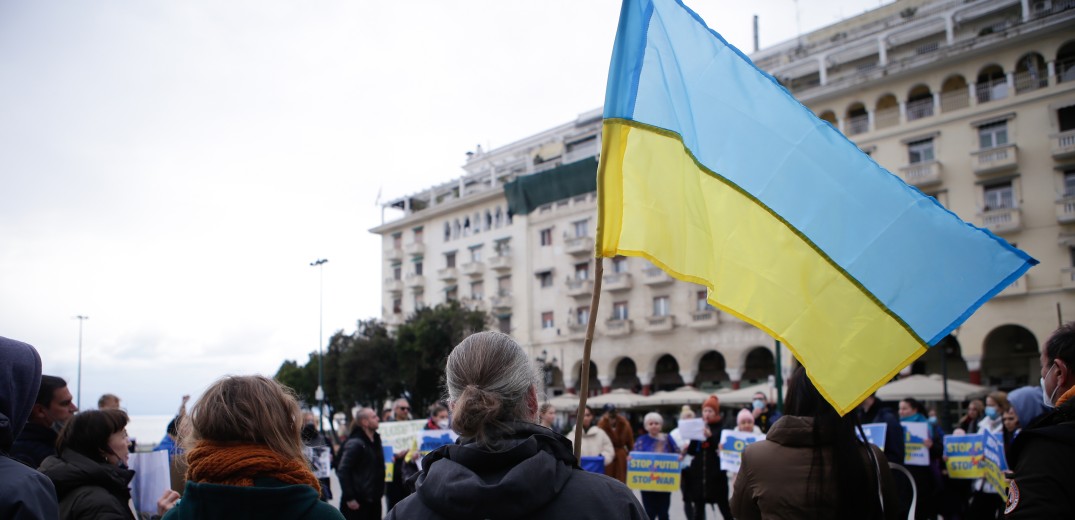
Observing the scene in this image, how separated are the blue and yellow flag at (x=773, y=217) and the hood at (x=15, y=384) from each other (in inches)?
87.2

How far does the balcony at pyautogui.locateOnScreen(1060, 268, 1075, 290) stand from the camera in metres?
28.4

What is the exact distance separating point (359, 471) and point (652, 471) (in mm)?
3670

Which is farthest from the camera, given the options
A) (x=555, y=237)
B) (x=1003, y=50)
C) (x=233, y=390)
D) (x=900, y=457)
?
(x=555, y=237)

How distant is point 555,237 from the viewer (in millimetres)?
45938

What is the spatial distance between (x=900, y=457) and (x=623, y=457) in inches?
153

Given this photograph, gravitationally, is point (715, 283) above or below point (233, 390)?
above

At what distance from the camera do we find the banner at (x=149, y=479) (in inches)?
183

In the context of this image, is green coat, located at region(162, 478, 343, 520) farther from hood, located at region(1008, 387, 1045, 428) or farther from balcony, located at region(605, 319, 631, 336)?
balcony, located at region(605, 319, 631, 336)

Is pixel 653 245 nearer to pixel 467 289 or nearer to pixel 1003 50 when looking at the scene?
pixel 1003 50

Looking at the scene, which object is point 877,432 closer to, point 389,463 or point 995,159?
point 389,463

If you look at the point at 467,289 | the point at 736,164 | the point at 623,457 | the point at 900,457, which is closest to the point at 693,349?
the point at 467,289

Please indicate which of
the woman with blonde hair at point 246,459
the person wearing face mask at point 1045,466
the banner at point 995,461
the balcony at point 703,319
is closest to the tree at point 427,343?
the balcony at point 703,319

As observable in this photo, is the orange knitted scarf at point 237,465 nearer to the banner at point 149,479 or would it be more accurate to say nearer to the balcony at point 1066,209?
the banner at point 149,479

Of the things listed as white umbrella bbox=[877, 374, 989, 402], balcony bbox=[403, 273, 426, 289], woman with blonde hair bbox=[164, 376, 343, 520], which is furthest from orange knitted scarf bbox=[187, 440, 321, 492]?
balcony bbox=[403, 273, 426, 289]
